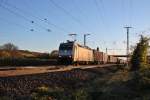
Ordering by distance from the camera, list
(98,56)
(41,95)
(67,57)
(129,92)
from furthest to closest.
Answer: (98,56)
(67,57)
(129,92)
(41,95)

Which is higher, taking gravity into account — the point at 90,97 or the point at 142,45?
the point at 142,45

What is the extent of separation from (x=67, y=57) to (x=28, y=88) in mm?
34155

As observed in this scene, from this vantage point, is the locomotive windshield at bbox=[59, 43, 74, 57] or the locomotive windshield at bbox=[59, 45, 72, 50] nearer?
the locomotive windshield at bbox=[59, 43, 74, 57]

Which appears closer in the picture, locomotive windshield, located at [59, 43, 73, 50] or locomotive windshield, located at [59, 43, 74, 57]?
locomotive windshield, located at [59, 43, 74, 57]

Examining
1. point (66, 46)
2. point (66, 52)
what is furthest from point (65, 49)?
point (66, 52)

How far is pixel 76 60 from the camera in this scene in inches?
2120

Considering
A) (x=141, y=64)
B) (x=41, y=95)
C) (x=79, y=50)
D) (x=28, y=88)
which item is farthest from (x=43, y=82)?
(x=79, y=50)

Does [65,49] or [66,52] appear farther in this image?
[65,49]

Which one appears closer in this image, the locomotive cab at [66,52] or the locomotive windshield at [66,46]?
the locomotive cab at [66,52]

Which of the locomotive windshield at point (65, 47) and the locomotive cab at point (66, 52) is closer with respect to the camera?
the locomotive cab at point (66, 52)

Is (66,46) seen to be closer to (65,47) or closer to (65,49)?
(65,47)

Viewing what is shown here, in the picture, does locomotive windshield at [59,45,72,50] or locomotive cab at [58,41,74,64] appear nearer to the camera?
locomotive cab at [58,41,74,64]

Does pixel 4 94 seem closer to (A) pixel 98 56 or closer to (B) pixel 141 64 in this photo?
(B) pixel 141 64

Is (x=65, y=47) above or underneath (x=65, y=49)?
above
